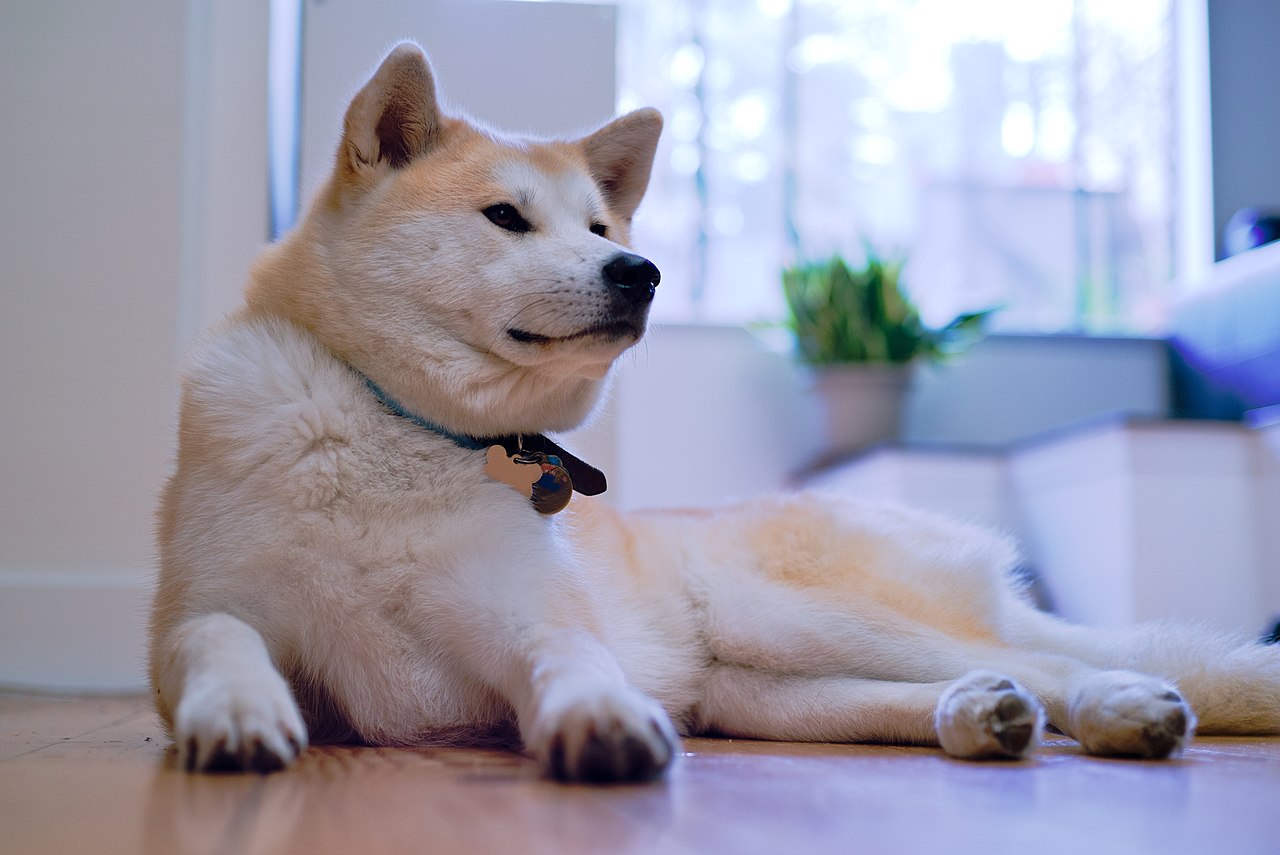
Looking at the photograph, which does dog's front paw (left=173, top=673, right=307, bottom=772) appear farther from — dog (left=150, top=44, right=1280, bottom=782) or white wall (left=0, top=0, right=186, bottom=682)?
white wall (left=0, top=0, right=186, bottom=682)

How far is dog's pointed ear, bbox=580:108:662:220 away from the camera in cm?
183

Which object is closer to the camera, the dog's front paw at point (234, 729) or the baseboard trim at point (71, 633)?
the dog's front paw at point (234, 729)

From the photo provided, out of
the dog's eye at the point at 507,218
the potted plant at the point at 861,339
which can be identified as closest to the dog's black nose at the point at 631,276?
the dog's eye at the point at 507,218

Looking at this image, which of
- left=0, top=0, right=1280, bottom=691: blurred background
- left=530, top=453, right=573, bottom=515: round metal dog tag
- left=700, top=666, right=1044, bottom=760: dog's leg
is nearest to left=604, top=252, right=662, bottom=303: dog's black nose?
left=530, top=453, right=573, bottom=515: round metal dog tag

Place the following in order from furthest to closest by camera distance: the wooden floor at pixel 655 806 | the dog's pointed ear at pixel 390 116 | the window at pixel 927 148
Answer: the window at pixel 927 148, the dog's pointed ear at pixel 390 116, the wooden floor at pixel 655 806

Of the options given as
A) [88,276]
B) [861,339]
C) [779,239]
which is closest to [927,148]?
[779,239]

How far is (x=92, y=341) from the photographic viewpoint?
246 cm

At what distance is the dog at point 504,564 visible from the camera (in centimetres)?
117

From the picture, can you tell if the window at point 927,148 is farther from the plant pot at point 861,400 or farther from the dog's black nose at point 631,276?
the dog's black nose at point 631,276

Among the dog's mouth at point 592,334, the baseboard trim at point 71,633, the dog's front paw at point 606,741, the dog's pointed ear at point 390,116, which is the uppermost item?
the dog's pointed ear at point 390,116

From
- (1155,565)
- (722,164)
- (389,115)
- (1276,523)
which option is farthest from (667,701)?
(722,164)

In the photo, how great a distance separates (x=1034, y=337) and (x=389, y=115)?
397 centimetres

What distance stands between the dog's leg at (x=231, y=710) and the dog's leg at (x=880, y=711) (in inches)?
27.1

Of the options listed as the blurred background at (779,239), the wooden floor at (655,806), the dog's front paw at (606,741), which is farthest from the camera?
the blurred background at (779,239)
